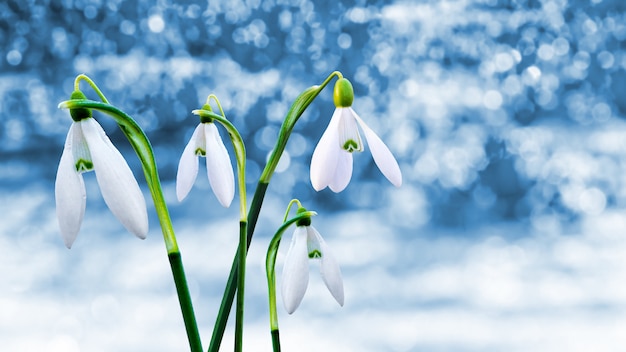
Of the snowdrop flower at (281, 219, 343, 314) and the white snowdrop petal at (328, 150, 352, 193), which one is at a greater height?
the white snowdrop petal at (328, 150, 352, 193)

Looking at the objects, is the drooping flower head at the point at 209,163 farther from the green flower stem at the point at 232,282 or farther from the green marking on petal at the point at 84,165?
the green marking on petal at the point at 84,165

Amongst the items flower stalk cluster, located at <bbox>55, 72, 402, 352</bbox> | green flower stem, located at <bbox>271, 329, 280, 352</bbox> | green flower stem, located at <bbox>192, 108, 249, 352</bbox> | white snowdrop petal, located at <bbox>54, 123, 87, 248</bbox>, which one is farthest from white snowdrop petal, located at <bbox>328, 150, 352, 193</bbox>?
white snowdrop petal, located at <bbox>54, 123, 87, 248</bbox>

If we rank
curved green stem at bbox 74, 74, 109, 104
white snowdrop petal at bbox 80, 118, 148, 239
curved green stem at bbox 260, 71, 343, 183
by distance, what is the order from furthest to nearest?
curved green stem at bbox 260, 71, 343, 183, curved green stem at bbox 74, 74, 109, 104, white snowdrop petal at bbox 80, 118, 148, 239

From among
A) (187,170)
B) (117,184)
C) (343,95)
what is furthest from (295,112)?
(117,184)

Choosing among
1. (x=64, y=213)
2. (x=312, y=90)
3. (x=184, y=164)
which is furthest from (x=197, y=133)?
(x=64, y=213)

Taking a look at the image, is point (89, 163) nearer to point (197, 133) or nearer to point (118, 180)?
point (118, 180)

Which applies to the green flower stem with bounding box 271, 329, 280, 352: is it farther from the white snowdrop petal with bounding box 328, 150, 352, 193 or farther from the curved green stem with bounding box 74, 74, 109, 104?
the curved green stem with bounding box 74, 74, 109, 104

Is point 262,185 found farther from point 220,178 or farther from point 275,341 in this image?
point 275,341
